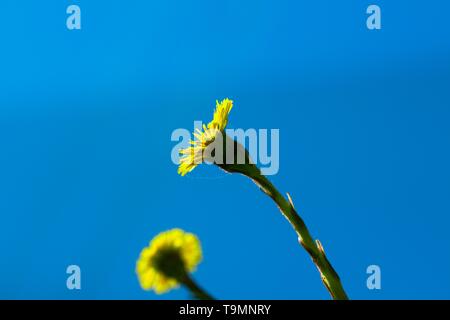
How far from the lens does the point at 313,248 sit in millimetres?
855

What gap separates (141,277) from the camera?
0.65 metres

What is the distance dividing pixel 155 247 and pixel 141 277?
0.13 ft

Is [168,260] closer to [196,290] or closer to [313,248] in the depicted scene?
[196,290]

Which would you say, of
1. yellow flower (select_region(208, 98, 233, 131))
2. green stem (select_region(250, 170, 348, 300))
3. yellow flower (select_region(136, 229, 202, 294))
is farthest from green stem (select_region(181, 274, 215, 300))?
yellow flower (select_region(208, 98, 233, 131))

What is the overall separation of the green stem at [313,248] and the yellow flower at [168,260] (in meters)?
0.24

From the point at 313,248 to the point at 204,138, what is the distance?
12.8 inches

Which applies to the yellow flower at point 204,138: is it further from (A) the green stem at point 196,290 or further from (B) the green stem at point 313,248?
(A) the green stem at point 196,290

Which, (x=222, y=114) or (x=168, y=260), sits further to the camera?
(x=222, y=114)

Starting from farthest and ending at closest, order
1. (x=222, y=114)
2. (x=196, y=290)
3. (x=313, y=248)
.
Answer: (x=222, y=114) → (x=313, y=248) → (x=196, y=290)

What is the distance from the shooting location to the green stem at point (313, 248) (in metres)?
0.83

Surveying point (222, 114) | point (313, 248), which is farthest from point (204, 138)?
point (313, 248)

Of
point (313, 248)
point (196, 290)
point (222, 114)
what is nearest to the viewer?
point (196, 290)
